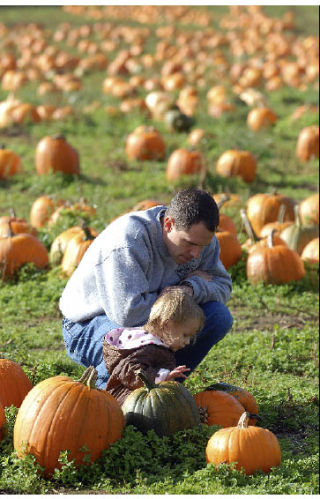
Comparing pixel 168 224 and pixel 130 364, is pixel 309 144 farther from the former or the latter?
pixel 130 364

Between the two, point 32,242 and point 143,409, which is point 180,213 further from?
point 32,242

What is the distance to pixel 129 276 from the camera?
4.73 meters

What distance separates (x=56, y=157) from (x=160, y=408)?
22.3 feet

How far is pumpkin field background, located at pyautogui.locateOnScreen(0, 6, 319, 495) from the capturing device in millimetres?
4258

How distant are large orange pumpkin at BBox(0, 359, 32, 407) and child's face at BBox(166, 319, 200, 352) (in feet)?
3.11

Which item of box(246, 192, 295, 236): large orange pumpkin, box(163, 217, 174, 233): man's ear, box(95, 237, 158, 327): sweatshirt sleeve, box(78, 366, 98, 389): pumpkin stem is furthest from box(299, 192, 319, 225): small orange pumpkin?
box(78, 366, 98, 389): pumpkin stem

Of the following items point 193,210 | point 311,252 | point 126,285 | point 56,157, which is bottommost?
point 311,252

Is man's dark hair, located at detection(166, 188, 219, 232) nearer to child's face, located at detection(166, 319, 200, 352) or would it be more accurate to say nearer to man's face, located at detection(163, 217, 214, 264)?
man's face, located at detection(163, 217, 214, 264)

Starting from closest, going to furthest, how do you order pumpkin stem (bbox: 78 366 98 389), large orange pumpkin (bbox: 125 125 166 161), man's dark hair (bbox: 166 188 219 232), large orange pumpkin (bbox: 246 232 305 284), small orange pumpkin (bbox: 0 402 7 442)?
pumpkin stem (bbox: 78 366 98 389) < small orange pumpkin (bbox: 0 402 7 442) < man's dark hair (bbox: 166 188 219 232) < large orange pumpkin (bbox: 246 232 305 284) < large orange pumpkin (bbox: 125 125 166 161)

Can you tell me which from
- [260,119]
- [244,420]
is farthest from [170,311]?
[260,119]

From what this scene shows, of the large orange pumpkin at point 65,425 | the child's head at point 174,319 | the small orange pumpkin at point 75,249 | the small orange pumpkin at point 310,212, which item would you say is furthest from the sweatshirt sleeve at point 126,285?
the small orange pumpkin at point 310,212

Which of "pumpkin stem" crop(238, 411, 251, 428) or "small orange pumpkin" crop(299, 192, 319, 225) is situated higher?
"pumpkin stem" crop(238, 411, 251, 428)

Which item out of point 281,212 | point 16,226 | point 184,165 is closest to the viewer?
point 16,226

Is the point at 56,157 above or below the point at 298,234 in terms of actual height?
above
